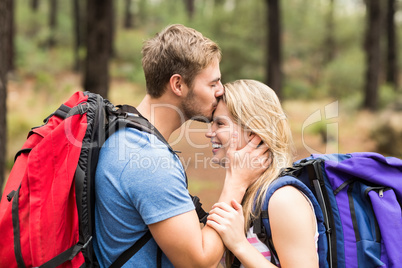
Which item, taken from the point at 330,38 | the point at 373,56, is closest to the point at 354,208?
the point at 373,56

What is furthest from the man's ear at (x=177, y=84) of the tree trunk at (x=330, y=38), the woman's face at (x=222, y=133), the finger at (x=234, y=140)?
the tree trunk at (x=330, y=38)

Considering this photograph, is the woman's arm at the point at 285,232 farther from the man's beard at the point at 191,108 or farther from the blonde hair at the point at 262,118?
the man's beard at the point at 191,108

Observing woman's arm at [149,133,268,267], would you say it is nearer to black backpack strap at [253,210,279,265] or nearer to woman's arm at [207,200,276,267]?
woman's arm at [207,200,276,267]

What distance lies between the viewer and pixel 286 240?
213cm

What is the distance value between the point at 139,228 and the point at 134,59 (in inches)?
919

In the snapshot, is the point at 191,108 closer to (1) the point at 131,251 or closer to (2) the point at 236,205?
(2) the point at 236,205

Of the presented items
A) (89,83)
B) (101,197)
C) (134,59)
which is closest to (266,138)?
(101,197)

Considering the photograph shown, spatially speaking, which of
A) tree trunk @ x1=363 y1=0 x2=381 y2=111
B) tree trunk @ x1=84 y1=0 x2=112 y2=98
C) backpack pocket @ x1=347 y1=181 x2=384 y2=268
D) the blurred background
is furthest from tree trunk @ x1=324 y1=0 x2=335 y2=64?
backpack pocket @ x1=347 y1=181 x2=384 y2=268

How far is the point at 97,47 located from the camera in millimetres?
7625

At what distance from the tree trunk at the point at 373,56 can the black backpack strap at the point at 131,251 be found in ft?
47.1

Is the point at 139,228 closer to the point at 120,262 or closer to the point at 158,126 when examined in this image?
the point at 120,262

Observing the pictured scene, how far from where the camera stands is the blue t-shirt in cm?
202

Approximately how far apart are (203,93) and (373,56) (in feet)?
45.1

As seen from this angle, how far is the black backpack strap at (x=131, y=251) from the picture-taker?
2141 mm
